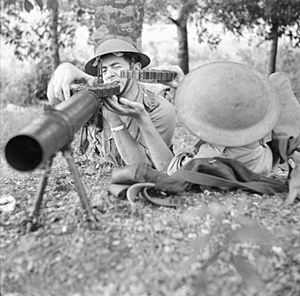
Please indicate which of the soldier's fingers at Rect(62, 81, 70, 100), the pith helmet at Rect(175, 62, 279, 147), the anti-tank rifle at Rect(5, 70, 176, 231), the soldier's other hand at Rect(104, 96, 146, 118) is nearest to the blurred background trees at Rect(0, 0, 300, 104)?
the soldier's fingers at Rect(62, 81, 70, 100)

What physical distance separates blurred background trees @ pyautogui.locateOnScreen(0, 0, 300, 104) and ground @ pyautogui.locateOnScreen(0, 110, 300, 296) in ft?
10.0

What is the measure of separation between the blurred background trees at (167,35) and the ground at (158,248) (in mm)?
3052

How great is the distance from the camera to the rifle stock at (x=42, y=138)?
254 cm

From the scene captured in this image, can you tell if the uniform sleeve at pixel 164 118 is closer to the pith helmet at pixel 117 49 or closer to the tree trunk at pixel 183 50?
the pith helmet at pixel 117 49

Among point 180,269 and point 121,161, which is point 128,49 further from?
point 180,269

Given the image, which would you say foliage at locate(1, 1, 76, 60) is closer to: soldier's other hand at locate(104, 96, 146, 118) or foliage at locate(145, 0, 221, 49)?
foliage at locate(145, 0, 221, 49)

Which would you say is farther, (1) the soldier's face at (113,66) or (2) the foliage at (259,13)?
(2) the foliage at (259,13)

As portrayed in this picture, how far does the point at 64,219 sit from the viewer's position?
127 inches

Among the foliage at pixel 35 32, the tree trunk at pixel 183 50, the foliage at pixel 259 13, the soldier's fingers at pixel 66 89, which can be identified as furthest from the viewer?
the tree trunk at pixel 183 50

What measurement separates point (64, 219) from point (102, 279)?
644 mm

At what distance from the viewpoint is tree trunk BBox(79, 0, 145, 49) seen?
4895 millimetres

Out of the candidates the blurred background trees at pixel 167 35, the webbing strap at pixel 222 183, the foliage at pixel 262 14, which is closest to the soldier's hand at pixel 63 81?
the webbing strap at pixel 222 183

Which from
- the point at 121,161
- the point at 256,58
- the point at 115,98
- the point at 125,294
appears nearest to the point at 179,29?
the point at 256,58

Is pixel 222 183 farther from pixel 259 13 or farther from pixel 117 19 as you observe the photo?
pixel 259 13
